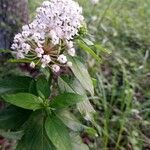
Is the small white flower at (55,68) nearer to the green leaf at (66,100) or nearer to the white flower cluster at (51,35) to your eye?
the white flower cluster at (51,35)

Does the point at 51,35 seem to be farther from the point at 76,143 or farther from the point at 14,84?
the point at 76,143

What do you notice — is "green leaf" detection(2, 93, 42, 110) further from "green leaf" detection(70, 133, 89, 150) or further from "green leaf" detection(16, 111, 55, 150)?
"green leaf" detection(70, 133, 89, 150)

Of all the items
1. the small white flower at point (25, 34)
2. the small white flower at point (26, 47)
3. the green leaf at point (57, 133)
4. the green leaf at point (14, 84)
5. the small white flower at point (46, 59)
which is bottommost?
the green leaf at point (57, 133)

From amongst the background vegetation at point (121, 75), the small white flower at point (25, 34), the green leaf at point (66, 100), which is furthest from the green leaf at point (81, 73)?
the background vegetation at point (121, 75)

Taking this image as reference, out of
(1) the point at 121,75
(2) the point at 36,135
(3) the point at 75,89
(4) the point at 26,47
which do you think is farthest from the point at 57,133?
(1) the point at 121,75

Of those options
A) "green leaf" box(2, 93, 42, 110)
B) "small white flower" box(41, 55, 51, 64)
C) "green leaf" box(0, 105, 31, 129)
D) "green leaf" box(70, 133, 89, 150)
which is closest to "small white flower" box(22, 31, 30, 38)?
"small white flower" box(41, 55, 51, 64)

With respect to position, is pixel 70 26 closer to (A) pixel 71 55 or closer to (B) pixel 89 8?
(A) pixel 71 55

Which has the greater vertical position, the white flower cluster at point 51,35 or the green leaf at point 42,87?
the white flower cluster at point 51,35
